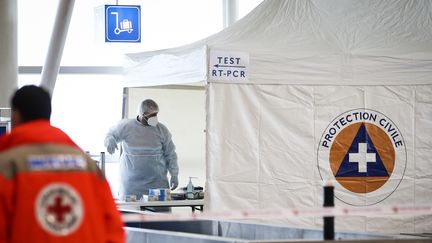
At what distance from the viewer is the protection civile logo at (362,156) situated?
25.1 feet

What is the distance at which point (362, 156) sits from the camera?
772 centimetres

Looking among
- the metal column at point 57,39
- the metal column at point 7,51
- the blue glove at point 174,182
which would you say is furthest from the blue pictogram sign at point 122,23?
the blue glove at point 174,182

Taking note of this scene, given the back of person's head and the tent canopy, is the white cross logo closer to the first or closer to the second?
the tent canopy

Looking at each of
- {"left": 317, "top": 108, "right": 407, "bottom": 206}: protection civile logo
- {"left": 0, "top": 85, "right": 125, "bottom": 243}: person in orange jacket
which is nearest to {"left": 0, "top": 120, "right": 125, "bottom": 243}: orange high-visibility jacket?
{"left": 0, "top": 85, "right": 125, "bottom": 243}: person in orange jacket

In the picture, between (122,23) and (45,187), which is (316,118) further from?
(45,187)

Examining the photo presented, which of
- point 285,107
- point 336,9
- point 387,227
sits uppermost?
point 336,9

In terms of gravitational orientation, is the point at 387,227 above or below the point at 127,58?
below

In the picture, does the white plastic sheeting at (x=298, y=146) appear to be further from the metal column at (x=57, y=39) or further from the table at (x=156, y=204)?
the metal column at (x=57, y=39)

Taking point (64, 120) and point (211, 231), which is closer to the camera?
point (211, 231)

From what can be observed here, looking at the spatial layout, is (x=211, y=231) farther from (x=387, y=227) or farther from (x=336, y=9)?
(x=336, y=9)

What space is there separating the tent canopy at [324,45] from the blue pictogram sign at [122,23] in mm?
2538

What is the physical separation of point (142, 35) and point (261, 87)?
385 centimetres

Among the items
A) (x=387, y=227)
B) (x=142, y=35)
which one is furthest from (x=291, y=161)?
(x=142, y=35)

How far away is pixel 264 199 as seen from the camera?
7523 mm
